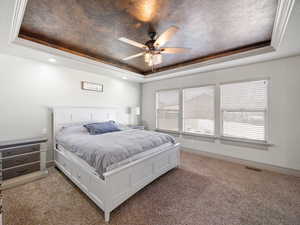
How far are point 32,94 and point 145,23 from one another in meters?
2.87

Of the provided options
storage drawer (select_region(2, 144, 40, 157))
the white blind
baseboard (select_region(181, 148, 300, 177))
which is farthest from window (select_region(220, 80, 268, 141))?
storage drawer (select_region(2, 144, 40, 157))

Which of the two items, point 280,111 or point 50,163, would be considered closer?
point 280,111

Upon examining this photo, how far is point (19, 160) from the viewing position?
259 cm

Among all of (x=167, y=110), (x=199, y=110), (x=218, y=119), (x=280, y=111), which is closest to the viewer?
(x=280, y=111)

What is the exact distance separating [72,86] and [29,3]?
6.72 feet

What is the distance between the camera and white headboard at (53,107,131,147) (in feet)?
10.2

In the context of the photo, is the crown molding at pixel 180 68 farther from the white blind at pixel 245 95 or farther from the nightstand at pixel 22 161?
the nightstand at pixel 22 161

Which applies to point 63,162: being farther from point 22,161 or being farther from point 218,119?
point 218,119

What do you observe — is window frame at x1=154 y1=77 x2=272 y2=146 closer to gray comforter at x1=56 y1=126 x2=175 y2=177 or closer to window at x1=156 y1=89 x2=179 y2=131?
window at x1=156 y1=89 x2=179 y2=131

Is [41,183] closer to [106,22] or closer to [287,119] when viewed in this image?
[106,22]

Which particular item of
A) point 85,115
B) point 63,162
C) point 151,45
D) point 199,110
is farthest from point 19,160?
point 199,110

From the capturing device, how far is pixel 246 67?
10.4ft

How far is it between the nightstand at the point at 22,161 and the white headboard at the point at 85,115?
51 cm

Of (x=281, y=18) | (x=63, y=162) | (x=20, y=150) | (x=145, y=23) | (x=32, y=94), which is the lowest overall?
(x=63, y=162)
